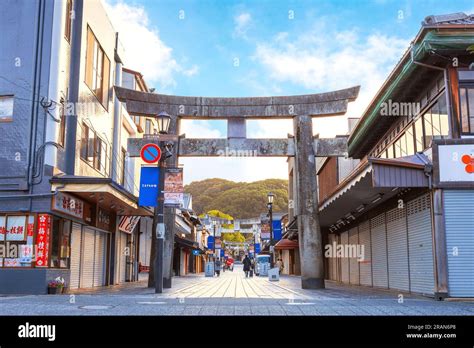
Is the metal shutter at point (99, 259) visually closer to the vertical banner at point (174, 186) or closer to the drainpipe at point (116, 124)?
the drainpipe at point (116, 124)

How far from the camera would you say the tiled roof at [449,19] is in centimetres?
1421

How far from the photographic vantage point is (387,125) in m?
21.7

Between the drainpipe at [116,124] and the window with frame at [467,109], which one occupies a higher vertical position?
the drainpipe at [116,124]

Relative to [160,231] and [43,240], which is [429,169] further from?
[43,240]

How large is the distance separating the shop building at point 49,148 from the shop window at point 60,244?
34 millimetres

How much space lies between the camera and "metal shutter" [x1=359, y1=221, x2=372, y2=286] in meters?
23.9

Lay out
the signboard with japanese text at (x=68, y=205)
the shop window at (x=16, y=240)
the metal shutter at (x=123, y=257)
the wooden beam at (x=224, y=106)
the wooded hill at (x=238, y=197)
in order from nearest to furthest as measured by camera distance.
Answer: the shop window at (x=16, y=240) → the signboard with japanese text at (x=68, y=205) → the wooden beam at (x=224, y=106) → the metal shutter at (x=123, y=257) → the wooded hill at (x=238, y=197)

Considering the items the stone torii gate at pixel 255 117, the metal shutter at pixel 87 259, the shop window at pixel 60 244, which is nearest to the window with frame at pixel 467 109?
the stone torii gate at pixel 255 117

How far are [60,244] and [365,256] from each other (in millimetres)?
13994
